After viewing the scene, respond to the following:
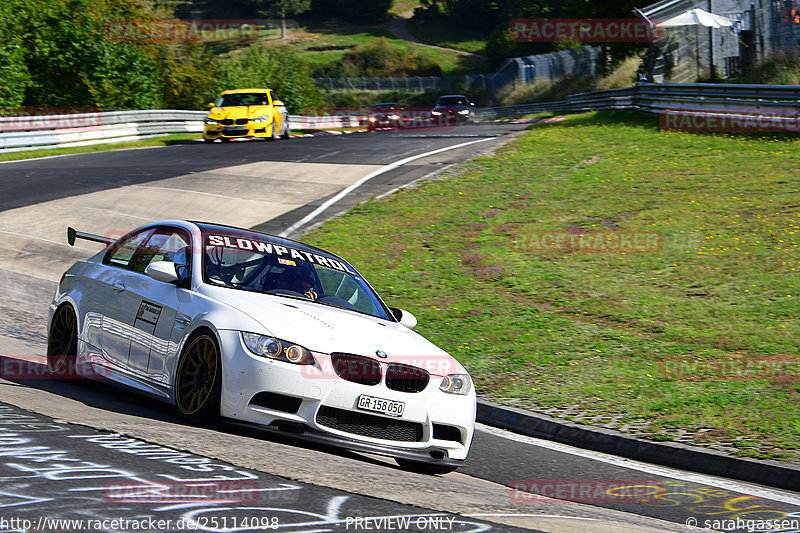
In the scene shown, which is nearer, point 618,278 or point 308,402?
point 308,402

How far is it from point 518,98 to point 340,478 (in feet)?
198

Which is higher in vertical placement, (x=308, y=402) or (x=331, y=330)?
(x=331, y=330)

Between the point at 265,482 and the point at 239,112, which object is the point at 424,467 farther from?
the point at 239,112

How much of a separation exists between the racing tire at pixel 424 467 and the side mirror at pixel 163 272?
2093 millimetres

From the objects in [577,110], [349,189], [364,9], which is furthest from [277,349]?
[364,9]

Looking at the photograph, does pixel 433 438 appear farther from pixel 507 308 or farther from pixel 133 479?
pixel 507 308

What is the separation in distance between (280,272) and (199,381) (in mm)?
1273

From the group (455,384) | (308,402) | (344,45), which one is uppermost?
(344,45)

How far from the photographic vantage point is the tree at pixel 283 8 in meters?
117

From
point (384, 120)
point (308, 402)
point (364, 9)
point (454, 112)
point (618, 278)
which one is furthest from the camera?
point (364, 9)

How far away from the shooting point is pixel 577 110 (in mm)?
39281

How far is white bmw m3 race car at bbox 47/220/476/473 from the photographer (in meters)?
6.19

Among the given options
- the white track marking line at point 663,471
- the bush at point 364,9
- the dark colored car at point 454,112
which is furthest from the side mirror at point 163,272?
the bush at point 364,9

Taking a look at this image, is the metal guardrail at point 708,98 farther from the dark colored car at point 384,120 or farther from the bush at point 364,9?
the bush at point 364,9
